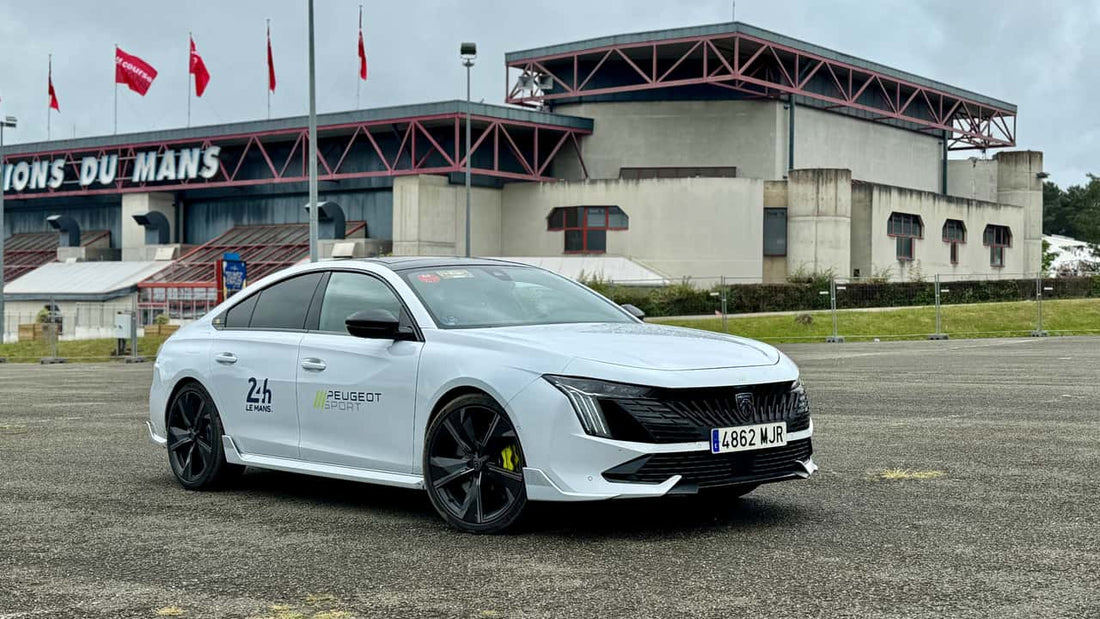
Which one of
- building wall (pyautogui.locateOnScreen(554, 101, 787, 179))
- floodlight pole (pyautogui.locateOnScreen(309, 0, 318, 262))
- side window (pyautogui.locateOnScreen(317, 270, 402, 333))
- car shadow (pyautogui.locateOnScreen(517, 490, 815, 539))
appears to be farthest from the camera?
building wall (pyautogui.locateOnScreen(554, 101, 787, 179))

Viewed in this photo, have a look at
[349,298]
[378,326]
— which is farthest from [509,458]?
[349,298]

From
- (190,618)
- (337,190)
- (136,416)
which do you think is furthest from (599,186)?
(190,618)

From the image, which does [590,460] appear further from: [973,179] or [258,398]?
[973,179]

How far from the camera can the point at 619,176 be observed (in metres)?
57.0

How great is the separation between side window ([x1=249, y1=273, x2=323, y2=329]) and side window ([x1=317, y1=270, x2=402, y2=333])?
18 cm

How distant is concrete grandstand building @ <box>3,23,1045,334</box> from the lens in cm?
5362

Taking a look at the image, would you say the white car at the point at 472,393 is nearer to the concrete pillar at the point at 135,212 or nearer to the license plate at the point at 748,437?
the license plate at the point at 748,437

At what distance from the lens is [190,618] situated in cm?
524

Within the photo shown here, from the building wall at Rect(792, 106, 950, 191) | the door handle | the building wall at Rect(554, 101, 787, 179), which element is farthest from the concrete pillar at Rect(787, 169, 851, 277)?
the door handle

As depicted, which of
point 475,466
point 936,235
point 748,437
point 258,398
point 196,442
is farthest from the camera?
point 936,235

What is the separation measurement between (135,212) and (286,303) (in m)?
59.4

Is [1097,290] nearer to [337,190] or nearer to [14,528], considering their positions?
[337,190]

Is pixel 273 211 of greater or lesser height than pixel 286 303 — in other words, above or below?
above

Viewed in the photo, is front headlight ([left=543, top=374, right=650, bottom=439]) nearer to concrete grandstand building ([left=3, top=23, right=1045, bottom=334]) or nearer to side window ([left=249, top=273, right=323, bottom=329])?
side window ([left=249, top=273, right=323, bottom=329])
